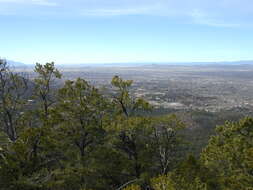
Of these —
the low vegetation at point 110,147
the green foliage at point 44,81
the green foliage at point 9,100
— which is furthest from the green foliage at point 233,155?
the green foliage at point 9,100

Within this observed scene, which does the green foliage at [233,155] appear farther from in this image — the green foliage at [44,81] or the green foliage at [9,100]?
the green foliage at [9,100]

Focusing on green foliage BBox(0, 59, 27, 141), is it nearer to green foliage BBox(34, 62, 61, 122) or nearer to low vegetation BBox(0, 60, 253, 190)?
low vegetation BBox(0, 60, 253, 190)

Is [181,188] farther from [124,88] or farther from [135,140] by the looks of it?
[124,88]

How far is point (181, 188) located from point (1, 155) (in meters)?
9.72

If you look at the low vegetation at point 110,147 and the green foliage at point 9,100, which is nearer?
the low vegetation at point 110,147

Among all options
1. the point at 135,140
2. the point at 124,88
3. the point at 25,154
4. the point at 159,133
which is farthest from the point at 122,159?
the point at 25,154

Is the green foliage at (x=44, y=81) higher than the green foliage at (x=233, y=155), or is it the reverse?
the green foliage at (x=44, y=81)

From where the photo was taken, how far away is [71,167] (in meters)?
21.0

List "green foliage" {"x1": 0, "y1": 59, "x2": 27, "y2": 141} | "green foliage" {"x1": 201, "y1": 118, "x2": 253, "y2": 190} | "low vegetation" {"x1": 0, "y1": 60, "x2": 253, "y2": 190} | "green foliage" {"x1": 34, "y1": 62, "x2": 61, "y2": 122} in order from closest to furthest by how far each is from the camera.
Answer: "green foliage" {"x1": 201, "y1": 118, "x2": 253, "y2": 190} < "low vegetation" {"x1": 0, "y1": 60, "x2": 253, "y2": 190} < "green foliage" {"x1": 0, "y1": 59, "x2": 27, "y2": 141} < "green foliage" {"x1": 34, "y1": 62, "x2": 61, "y2": 122}

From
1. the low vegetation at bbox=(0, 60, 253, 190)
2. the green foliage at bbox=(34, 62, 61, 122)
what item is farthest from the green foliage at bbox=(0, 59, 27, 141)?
the green foliage at bbox=(34, 62, 61, 122)

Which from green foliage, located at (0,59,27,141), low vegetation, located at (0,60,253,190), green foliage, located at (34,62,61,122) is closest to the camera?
low vegetation, located at (0,60,253,190)

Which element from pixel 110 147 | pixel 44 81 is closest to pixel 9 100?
pixel 44 81

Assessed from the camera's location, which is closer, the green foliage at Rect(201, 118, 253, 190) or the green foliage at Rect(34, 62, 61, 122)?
the green foliage at Rect(201, 118, 253, 190)

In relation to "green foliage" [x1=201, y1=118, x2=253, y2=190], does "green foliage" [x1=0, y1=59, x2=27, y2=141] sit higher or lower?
higher
